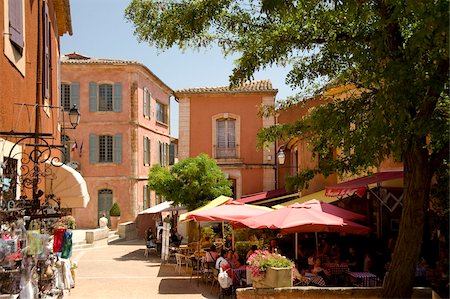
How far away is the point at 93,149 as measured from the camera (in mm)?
32219

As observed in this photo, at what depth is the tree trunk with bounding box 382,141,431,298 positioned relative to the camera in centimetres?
783

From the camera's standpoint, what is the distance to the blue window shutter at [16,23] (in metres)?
8.46

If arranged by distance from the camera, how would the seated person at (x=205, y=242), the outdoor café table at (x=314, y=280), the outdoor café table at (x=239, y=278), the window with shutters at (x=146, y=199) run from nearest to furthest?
the outdoor café table at (x=314, y=280) → the outdoor café table at (x=239, y=278) → the seated person at (x=205, y=242) → the window with shutters at (x=146, y=199)

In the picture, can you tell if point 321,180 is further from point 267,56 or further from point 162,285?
point 267,56

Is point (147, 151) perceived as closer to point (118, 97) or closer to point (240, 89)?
point (118, 97)

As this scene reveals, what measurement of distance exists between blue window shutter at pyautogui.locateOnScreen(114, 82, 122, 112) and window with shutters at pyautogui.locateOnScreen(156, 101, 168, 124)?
5.69 meters

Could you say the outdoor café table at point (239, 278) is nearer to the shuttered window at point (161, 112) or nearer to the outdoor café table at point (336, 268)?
the outdoor café table at point (336, 268)

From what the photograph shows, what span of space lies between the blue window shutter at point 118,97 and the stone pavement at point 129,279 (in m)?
11.3

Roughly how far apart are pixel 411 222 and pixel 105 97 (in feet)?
87.4

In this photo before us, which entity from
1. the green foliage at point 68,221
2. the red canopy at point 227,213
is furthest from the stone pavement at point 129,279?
the red canopy at point 227,213

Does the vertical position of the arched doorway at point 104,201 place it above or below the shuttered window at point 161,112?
below

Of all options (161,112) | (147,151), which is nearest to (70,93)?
(147,151)

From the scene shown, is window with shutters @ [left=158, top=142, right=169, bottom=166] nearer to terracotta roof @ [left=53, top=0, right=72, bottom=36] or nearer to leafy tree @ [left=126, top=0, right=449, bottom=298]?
terracotta roof @ [left=53, top=0, right=72, bottom=36]

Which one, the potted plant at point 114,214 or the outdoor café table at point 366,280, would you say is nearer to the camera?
the outdoor café table at point 366,280
